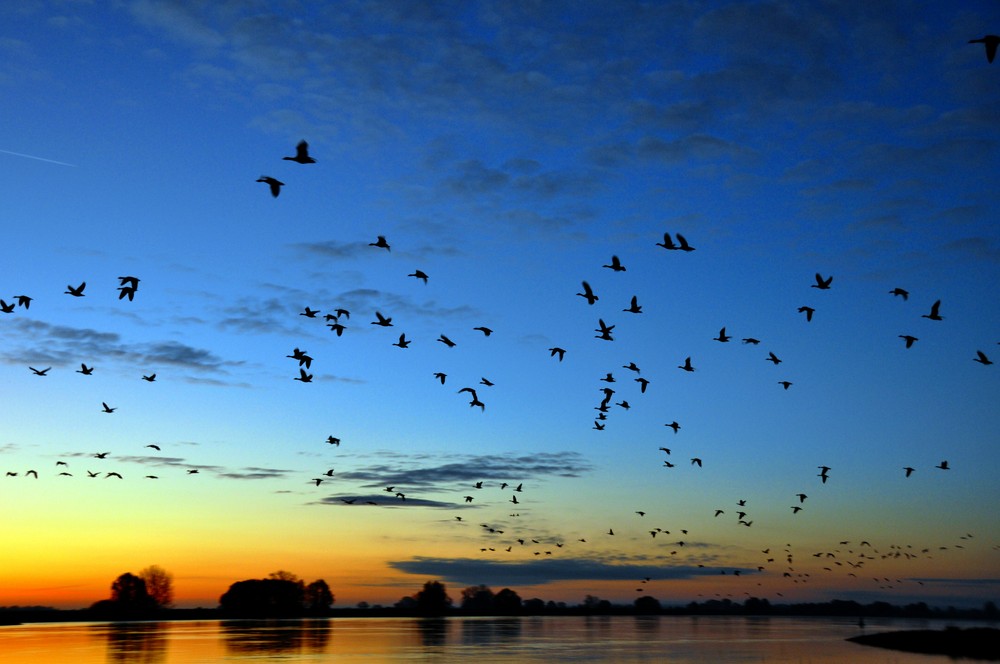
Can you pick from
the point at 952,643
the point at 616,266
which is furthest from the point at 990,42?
the point at 952,643

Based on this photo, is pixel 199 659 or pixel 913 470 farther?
pixel 199 659

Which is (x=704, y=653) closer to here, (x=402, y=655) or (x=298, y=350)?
(x=402, y=655)

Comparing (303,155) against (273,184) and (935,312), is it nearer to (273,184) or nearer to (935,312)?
(273,184)

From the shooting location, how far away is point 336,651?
312 feet

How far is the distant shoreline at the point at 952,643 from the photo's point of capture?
310 feet

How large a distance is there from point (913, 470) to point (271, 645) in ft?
240

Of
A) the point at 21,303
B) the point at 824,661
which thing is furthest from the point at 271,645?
the point at 21,303

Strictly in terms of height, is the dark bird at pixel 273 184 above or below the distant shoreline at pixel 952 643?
above

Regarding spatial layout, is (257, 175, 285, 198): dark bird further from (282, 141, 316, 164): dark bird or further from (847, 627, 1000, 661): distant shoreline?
(847, 627, 1000, 661): distant shoreline

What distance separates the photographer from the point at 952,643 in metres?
102

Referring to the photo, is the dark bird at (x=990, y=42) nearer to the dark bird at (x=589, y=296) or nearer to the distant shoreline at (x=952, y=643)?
the dark bird at (x=589, y=296)

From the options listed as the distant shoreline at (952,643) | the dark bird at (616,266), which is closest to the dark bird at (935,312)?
the dark bird at (616,266)

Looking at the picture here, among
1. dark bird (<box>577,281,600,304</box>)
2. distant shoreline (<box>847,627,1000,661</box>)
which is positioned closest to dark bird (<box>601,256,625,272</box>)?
dark bird (<box>577,281,600,304</box>)

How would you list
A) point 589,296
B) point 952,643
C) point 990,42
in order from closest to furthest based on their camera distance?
point 990,42, point 589,296, point 952,643
